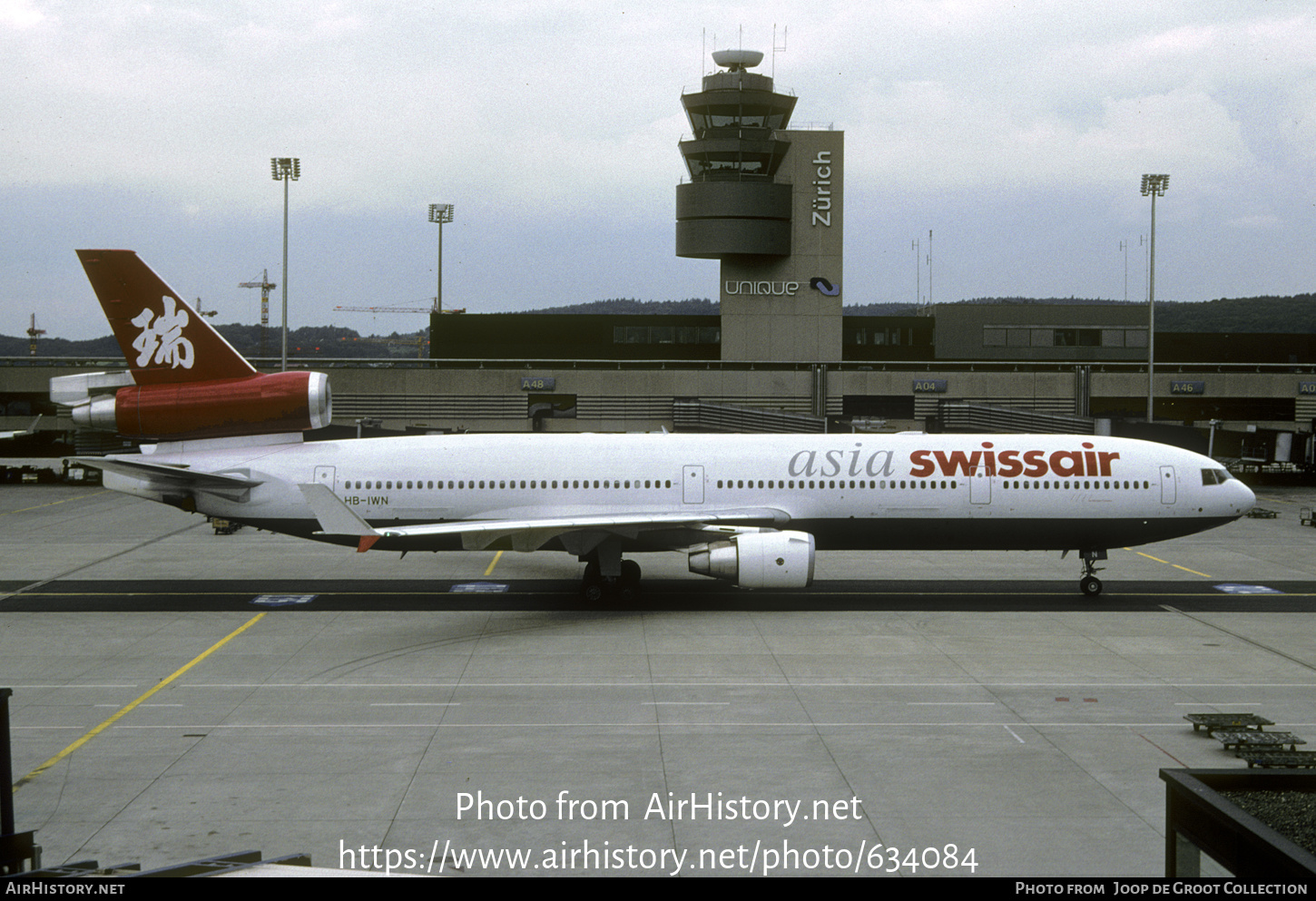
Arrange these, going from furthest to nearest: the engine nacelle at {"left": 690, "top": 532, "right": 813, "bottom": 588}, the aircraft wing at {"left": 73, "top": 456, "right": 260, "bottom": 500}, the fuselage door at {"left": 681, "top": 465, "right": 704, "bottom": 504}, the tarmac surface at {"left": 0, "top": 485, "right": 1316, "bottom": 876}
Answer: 1. the fuselage door at {"left": 681, "top": 465, "right": 704, "bottom": 504}
2. the aircraft wing at {"left": 73, "top": 456, "right": 260, "bottom": 500}
3. the engine nacelle at {"left": 690, "top": 532, "right": 813, "bottom": 588}
4. the tarmac surface at {"left": 0, "top": 485, "right": 1316, "bottom": 876}

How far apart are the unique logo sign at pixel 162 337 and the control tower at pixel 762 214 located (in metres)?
52.9

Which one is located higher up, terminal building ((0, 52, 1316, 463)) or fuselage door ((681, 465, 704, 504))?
terminal building ((0, 52, 1316, 463))

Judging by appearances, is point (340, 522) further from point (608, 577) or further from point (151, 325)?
point (151, 325)

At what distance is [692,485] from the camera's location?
103 feet

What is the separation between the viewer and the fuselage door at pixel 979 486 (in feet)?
102

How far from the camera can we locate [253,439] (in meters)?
31.8

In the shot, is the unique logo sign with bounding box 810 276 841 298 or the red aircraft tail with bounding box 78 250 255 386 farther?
the unique logo sign with bounding box 810 276 841 298

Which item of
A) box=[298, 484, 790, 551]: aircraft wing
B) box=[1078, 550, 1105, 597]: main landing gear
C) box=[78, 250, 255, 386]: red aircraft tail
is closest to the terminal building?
box=[1078, 550, 1105, 597]: main landing gear

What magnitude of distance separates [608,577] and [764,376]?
47038 millimetres

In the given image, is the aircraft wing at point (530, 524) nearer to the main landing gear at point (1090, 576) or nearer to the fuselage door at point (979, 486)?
the fuselage door at point (979, 486)

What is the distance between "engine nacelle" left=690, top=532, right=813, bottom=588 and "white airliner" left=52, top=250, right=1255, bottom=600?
187cm

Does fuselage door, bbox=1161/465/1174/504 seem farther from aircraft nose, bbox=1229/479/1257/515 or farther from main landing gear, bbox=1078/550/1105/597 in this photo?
main landing gear, bbox=1078/550/1105/597

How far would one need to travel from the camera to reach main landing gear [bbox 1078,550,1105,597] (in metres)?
31.6

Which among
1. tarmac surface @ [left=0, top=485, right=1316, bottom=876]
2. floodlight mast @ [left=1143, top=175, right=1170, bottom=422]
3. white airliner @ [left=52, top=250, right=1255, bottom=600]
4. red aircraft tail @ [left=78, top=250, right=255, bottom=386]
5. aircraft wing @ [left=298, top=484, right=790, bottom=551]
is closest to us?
tarmac surface @ [left=0, top=485, right=1316, bottom=876]
